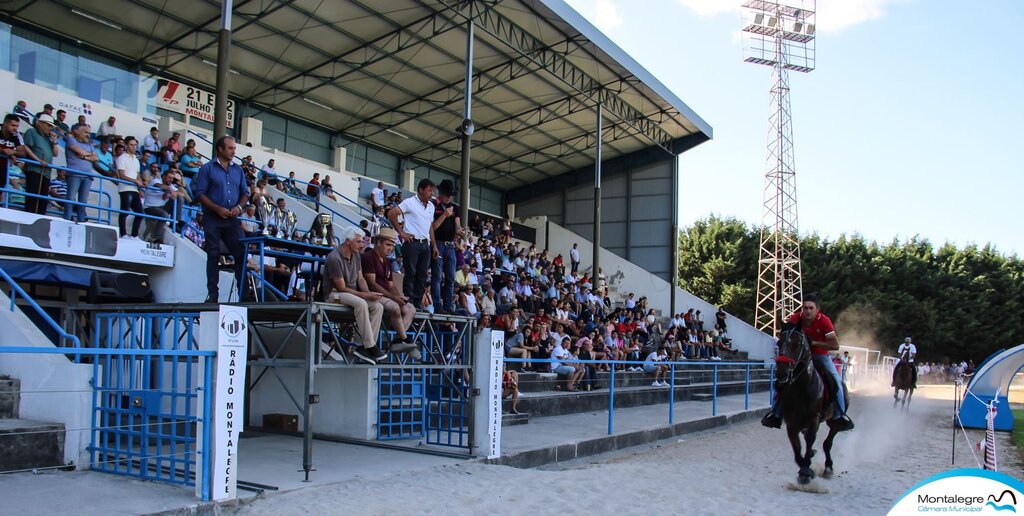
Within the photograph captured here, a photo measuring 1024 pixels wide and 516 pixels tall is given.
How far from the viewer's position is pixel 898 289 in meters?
48.3

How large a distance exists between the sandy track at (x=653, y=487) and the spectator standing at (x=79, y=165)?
619 cm

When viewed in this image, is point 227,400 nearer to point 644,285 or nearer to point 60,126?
point 60,126

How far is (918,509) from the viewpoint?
16.9ft

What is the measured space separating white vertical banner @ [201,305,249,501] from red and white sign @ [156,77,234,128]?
18.1 m

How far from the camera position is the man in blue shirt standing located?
8.38 m

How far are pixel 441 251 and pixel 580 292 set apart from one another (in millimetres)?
16917

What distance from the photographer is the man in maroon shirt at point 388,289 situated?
8914mm

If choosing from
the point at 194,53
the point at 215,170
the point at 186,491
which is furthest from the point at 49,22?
the point at 186,491

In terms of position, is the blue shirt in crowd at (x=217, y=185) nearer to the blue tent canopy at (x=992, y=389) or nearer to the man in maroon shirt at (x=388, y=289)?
the man in maroon shirt at (x=388, y=289)

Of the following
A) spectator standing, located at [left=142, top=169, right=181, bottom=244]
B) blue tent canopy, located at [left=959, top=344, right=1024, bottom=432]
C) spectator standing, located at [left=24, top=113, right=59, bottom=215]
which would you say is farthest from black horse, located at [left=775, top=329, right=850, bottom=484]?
blue tent canopy, located at [left=959, top=344, right=1024, bottom=432]

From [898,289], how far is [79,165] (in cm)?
4670

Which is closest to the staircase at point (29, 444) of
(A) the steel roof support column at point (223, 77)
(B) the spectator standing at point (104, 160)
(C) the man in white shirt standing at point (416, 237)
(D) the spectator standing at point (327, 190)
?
(C) the man in white shirt standing at point (416, 237)

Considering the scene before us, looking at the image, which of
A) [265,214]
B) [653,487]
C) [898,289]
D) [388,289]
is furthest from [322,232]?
[898,289]

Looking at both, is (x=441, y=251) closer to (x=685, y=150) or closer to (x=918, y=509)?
(x=918, y=509)
